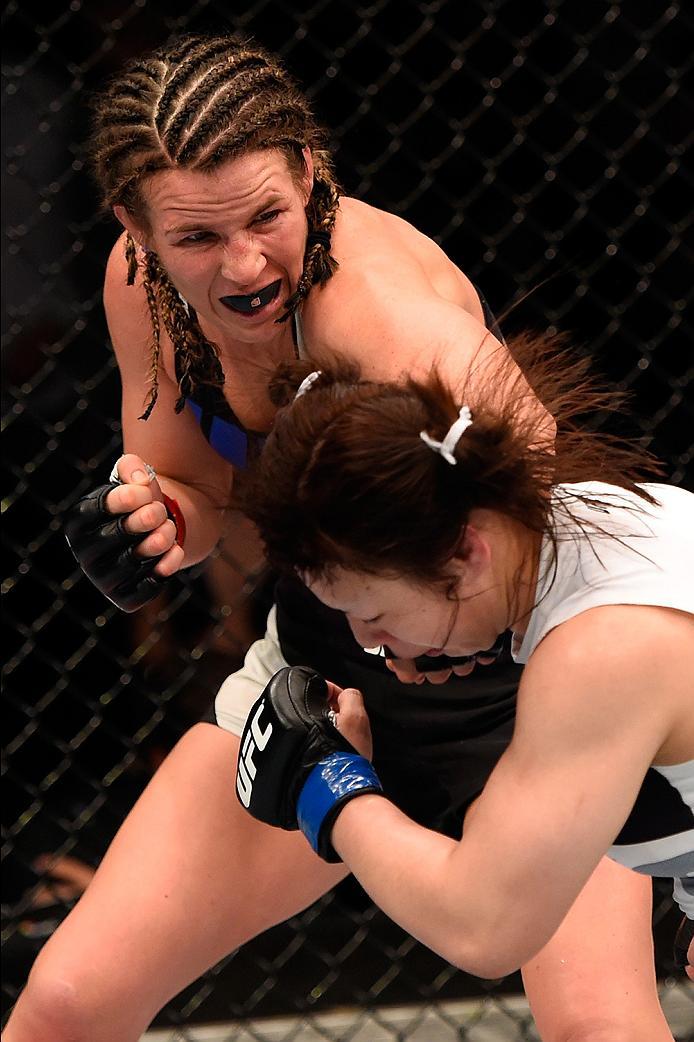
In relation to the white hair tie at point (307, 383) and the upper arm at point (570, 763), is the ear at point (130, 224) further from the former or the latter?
the upper arm at point (570, 763)

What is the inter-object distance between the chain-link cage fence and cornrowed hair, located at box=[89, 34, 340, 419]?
995mm

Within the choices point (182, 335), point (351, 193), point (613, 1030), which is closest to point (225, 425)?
point (182, 335)

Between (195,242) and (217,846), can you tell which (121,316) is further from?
(217,846)

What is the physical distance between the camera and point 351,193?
2.42 m

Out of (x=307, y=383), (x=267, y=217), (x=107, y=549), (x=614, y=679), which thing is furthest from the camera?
(x=107, y=549)

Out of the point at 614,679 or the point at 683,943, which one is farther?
the point at 683,943

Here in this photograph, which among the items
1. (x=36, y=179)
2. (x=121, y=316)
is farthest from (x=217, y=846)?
(x=36, y=179)

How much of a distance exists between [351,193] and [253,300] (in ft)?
3.80

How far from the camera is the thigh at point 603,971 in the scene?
1.35 metres

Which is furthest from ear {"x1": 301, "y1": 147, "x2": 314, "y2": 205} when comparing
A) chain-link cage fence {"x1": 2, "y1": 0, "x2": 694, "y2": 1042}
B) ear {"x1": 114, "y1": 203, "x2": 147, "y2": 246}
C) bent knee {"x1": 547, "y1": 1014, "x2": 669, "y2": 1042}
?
chain-link cage fence {"x1": 2, "y1": 0, "x2": 694, "y2": 1042}

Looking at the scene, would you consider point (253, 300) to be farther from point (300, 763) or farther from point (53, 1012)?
point (53, 1012)

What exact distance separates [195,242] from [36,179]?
1124mm

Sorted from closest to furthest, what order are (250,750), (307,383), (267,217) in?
(307,383)
(250,750)
(267,217)

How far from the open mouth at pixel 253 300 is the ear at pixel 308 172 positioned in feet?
0.32
